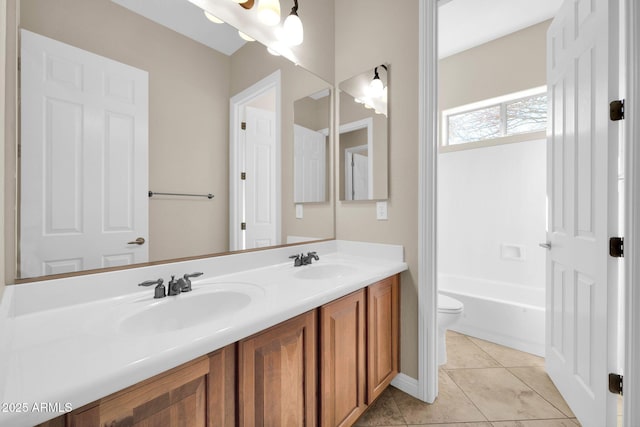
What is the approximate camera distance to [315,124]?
6.29 ft

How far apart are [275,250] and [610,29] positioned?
1814 millimetres

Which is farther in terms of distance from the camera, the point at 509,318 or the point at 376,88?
the point at 509,318

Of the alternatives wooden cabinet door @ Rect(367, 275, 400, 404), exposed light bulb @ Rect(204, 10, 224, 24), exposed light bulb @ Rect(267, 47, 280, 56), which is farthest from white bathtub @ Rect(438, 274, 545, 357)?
exposed light bulb @ Rect(204, 10, 224, 24)

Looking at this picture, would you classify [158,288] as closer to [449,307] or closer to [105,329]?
[105,329]

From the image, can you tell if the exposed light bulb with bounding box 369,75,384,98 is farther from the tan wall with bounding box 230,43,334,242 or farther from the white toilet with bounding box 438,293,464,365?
the white toilet with bounding box 438,293,464,365

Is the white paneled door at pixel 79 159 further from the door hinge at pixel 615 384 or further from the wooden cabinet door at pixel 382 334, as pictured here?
the door hinge at pixel 615 384

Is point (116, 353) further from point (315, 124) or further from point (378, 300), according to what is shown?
point (315, 124)

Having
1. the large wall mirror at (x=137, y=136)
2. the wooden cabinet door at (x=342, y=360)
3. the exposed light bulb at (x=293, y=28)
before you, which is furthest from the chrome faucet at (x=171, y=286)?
the exposed light bulb at (x=293, y=28)

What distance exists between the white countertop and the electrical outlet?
475mm

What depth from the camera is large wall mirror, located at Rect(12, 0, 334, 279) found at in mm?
837

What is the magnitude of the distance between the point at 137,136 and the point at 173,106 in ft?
0.67

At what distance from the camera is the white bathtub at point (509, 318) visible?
203 cm

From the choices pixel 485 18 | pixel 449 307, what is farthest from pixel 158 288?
pixel 485 18

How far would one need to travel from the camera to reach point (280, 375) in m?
0.89
